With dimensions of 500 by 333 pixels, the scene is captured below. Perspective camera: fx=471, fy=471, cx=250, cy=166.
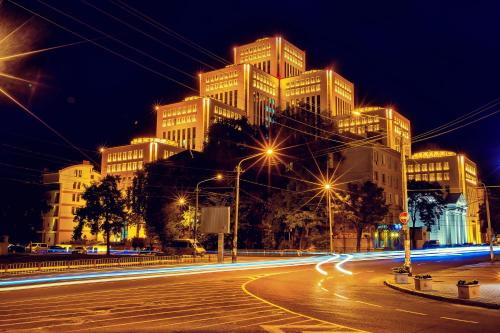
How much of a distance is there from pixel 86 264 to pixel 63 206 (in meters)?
76.7

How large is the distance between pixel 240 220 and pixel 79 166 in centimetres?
6080

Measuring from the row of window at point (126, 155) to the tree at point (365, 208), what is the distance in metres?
60.6

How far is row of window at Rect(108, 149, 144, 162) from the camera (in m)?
114

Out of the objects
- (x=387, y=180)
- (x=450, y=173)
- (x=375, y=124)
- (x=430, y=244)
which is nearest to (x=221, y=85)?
(x=375, y=124)

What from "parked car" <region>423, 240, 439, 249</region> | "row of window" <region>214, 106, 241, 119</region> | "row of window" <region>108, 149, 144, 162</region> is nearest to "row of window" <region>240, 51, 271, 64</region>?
"row of window" <region>214, 106, 241, 119</region>

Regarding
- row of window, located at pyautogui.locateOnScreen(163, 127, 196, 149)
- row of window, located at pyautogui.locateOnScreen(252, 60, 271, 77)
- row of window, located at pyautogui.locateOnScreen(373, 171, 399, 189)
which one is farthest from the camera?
row of window, located at pyautogui.locateOnScreen(252, 60, 271, 77)

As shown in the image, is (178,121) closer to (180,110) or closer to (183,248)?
(180,110)

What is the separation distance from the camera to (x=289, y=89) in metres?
156

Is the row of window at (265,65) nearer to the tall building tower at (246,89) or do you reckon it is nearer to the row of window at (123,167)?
the tall building tower at (246,89)

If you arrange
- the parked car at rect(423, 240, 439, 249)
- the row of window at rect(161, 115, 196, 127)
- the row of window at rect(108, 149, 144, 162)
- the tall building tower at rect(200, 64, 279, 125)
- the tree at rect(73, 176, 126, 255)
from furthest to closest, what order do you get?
the tall building tower at rect(200, 64, 279, 125) < the row of window at rect(161, 115, 196, 127) < the row of window at rect(108, 149, 144, 162) < the parked car at rect(423, 240, 439, 249) < the tree at rect(73, 176, 126, 255)

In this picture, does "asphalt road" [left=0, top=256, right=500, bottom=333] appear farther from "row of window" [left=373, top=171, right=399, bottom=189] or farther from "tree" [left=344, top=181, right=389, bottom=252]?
"row of window" [left=373, top=171, right=399, bottom=189]

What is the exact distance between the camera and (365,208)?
67562mm

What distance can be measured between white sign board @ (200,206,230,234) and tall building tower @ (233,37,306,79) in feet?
401

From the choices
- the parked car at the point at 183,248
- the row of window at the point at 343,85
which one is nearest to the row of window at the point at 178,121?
the row of window at the point at 343,85
